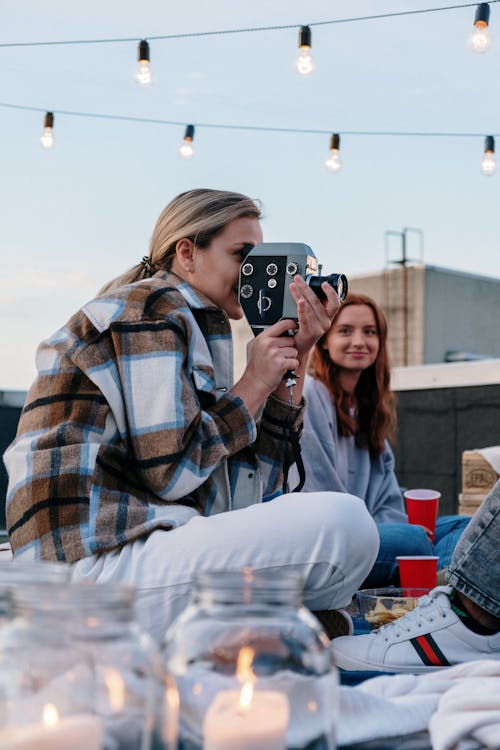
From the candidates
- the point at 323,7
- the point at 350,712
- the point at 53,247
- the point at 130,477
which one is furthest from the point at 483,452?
the point at 53,247

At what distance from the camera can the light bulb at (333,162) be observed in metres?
4.86

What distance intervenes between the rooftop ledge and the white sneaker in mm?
3589

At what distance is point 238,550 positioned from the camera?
54.9 inches

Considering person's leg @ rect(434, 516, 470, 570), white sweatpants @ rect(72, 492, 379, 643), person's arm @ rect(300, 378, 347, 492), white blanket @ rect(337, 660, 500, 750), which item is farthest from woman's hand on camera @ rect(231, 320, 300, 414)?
person's leg @ rect(434, 516, 470, 570)

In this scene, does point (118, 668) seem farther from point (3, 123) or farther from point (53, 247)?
point (53, 247)

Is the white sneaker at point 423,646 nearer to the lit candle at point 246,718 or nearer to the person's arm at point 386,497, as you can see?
the lit candle at point 246,718

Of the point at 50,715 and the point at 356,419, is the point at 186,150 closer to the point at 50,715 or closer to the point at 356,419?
the point at 356,419

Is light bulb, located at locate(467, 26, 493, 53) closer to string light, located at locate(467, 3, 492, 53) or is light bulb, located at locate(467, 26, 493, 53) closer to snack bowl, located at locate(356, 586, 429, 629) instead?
string light, located at locate(467, 3, 492, 53)

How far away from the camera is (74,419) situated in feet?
4.74

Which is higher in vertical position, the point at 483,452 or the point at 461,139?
the point at 461,139

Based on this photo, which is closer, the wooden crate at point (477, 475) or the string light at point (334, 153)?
the wooden crate at point (477, 475)

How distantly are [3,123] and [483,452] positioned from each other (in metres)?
3.12

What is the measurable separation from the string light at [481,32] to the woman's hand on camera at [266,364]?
6.81 ft

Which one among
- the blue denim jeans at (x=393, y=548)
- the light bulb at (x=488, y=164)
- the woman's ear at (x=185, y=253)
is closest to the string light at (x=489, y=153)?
the light bulb at (x=488, y=164)
